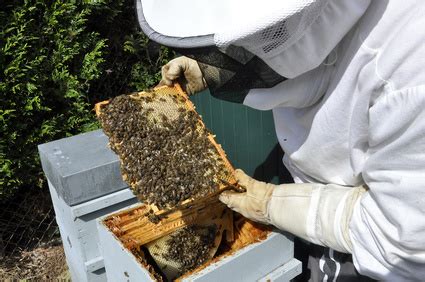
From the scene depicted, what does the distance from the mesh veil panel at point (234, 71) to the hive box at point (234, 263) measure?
2.14 ft

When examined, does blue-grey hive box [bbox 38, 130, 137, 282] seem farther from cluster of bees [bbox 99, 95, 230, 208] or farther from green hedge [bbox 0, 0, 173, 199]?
green hedge [bbox 0, 0, 173, 199]

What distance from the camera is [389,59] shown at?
1385 millimetres

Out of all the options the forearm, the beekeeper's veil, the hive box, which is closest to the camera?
the beekeeper's veil

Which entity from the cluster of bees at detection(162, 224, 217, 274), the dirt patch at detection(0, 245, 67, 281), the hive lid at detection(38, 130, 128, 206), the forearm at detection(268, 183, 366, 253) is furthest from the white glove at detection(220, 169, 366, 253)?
the dirt patch at detection(0, 245, 67, 281)

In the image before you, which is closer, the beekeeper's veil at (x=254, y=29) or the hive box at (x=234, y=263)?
the beekeeper's veil at (x=254, y=29)

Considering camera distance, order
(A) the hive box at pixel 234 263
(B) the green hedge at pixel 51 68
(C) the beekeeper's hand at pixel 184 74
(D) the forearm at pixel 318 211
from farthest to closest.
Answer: (B) the green hedge at pixel 51 68
(C) the beekeeper's hand at pixel 184 74
(A) the hive box at pixel 234 263
(D) the forearm at pixel 318 211

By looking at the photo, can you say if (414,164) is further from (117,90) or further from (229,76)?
(117,90)

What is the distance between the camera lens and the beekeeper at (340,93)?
1.32 meters

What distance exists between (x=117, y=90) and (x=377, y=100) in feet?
11.0

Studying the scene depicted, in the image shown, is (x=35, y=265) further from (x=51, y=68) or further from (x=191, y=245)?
(x=191, y=245)

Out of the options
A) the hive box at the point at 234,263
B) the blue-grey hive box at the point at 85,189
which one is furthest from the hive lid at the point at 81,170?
the hive box at the point at 234,263

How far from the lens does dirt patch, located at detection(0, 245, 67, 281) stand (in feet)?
13.2

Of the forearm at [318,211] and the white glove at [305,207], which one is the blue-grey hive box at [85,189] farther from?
the forearm at [318,211]

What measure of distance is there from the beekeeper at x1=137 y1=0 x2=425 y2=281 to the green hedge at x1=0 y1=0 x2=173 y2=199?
2288 millimetres
